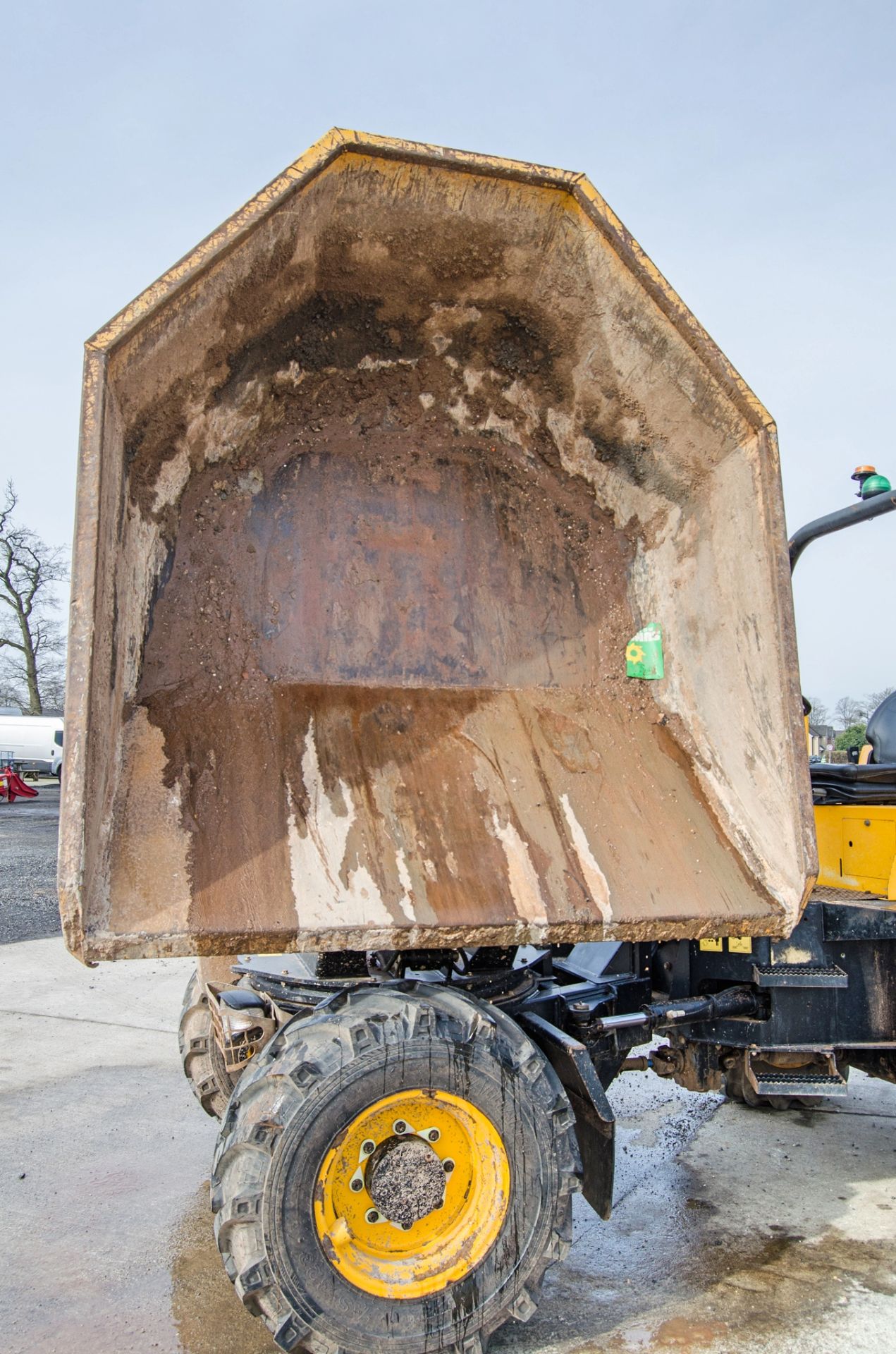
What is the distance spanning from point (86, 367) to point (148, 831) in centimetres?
122

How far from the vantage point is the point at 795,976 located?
139 inches

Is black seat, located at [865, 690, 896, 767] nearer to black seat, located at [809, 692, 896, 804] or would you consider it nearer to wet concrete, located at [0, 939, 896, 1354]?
black seat, located at [809, 692, 896, 804]

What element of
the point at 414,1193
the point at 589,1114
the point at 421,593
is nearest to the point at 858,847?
the point at 589,1114

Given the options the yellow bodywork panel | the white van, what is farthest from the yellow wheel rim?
the white van

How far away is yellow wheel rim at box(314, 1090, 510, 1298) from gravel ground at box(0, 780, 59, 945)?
359 centimetres

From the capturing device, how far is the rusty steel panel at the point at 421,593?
264 centimetres

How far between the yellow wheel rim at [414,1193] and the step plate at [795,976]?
1288 mm

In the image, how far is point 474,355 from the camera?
11.9 ft

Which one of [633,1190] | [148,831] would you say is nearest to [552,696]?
[148,831]

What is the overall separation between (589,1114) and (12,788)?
80.1 feet

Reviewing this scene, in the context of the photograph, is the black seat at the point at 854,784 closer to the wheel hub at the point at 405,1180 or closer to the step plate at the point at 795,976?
the step plate at the point at 795,976

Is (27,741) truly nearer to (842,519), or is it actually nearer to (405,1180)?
(842,519)

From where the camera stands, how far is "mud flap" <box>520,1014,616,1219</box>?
9.61 ft

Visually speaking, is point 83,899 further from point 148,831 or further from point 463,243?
point 463,243
